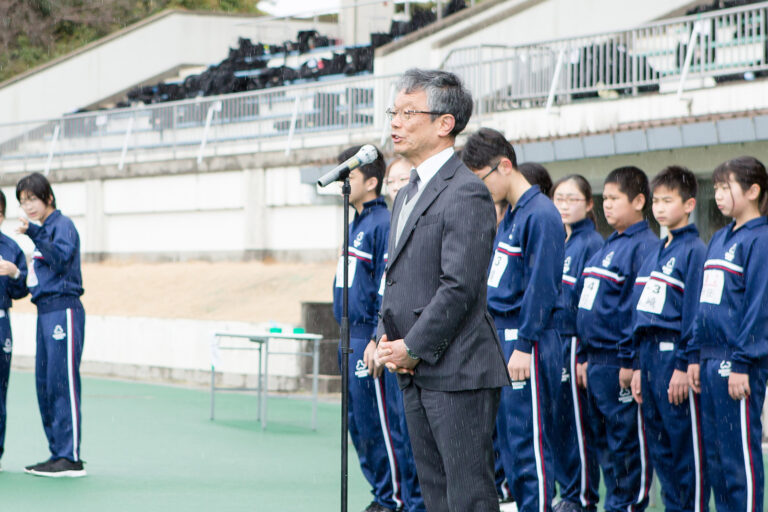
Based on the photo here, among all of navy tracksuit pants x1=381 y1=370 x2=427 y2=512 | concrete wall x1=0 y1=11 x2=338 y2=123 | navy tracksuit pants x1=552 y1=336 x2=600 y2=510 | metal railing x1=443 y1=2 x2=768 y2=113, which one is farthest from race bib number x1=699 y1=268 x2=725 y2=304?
concrete wall x1=0 y1=11 x2=338 y2=123

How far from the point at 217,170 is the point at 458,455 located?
17.3 meters

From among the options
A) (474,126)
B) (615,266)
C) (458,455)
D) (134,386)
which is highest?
(474,126)

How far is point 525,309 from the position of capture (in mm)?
5410

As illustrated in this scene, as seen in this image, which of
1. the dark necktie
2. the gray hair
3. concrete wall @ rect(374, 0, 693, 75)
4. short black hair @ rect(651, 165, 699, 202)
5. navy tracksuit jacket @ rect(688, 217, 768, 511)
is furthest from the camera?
concrete wall @ rect(374, 0, 693, 75)

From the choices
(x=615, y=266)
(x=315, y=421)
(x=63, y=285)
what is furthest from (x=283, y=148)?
(x=615, y=266)

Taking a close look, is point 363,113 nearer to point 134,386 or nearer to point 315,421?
point 134,386

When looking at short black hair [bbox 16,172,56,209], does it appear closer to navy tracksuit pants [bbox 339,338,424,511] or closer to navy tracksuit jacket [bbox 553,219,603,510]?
navy tracksuit pants [bbox 339,338,424,511]

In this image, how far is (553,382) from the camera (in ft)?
18.5

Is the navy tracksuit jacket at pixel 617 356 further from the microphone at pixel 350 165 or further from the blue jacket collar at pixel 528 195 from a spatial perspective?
the microphone at pixel 350 165

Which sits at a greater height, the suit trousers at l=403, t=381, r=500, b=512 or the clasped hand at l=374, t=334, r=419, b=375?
the clasped hand at l=374, t=334, r=419, b=375

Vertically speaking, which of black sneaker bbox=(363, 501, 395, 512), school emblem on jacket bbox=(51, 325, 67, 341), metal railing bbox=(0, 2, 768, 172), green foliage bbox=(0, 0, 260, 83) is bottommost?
black sneaker bbox=(363, 501, 395, 512)

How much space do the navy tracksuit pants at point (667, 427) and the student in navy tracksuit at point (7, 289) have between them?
4264 mm

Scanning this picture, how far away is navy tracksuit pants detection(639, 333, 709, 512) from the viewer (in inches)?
236

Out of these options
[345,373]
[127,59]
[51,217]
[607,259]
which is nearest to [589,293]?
[607,259]
